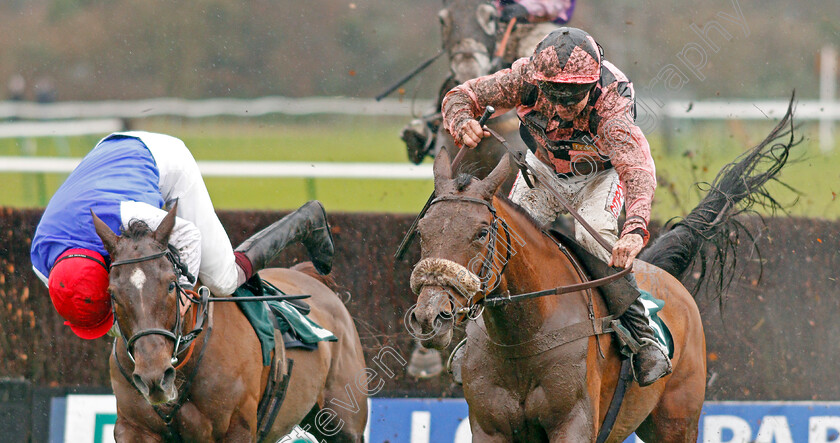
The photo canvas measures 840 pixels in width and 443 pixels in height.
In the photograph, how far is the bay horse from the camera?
3000 millimetres

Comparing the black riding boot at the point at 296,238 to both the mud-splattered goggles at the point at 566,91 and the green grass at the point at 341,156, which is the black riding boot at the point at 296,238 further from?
the green grass at the point at 341,156

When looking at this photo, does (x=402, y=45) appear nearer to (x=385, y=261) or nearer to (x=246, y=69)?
(x=246, y=69)

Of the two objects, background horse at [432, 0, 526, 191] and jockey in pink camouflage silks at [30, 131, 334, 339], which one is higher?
background horse at [432, 0, 526, 191]

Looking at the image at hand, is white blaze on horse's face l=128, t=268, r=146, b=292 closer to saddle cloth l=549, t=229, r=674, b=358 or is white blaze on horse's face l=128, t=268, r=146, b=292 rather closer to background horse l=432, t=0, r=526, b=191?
saddle cloth l=549, t=229, r=674, b=358

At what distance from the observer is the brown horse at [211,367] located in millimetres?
3385

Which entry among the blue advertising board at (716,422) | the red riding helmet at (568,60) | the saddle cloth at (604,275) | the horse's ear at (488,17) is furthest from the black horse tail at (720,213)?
the horse's ear at (488,17)

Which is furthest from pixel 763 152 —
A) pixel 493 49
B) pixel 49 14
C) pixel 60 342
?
pixel 49 14

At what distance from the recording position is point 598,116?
3.80 meters

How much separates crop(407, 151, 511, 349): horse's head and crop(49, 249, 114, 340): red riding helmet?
1.20 m

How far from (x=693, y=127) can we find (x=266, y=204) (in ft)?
18.5

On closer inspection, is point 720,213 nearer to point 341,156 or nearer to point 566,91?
point 566,91

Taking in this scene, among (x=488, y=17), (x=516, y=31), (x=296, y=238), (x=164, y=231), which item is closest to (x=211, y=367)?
(x=164, y=231)

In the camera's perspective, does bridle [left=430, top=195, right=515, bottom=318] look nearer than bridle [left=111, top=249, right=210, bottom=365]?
Yes

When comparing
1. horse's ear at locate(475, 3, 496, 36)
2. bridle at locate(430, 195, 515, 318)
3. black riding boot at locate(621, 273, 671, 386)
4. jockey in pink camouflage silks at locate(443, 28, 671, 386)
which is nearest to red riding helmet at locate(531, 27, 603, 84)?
jockey in pink camouflage silks at locate(443, 28, 671, 386)
